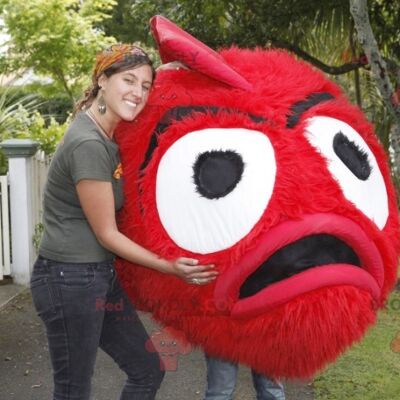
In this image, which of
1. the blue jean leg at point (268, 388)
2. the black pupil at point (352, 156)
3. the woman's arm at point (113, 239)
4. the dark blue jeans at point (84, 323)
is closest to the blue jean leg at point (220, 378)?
the blue jean leg at point (268, 388)

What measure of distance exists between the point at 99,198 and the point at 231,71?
2.06ft

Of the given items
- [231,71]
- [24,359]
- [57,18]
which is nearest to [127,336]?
[231,71]

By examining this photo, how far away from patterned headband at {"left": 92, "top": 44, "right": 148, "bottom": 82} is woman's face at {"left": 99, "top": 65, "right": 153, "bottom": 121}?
36mm

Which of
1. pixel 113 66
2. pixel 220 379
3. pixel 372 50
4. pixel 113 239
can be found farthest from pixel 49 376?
pixel 372 50

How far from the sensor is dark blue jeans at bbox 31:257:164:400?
87.7 inches

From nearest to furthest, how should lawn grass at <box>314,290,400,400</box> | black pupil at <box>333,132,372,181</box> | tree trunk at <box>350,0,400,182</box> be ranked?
1. black pupil at <box>333,132,372,181</box>
2. lawn grass at <box>314,290,400,400</box>
3. tree trunk at <box>350,0,400,182</box>

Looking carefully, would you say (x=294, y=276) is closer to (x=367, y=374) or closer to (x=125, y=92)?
(x=125, y=92)

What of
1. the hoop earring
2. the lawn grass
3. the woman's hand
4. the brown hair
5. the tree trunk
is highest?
the tree trunk

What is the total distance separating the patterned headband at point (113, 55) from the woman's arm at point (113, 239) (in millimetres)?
406

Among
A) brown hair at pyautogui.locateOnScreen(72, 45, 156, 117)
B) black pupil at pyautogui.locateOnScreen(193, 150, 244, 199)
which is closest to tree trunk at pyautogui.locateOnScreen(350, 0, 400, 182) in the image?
brown hair at pyautogui.locateOnScreen(72, 45, 156, 117)

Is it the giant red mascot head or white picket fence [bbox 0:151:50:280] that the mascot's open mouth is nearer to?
the giant red mascot head

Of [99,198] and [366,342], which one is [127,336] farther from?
[366,342]

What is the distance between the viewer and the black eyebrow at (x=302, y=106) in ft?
7.32

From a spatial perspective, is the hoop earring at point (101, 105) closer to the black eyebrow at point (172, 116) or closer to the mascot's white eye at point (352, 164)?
the black eyebrow at point (172, 116)
